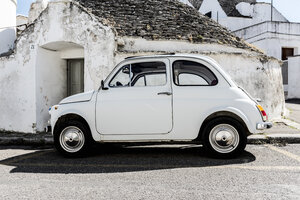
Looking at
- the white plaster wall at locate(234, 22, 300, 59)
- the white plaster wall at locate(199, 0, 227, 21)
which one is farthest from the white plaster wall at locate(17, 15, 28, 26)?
the white plaster wall at locate(199, 0, 227, 21)

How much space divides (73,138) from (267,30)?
21.4 m

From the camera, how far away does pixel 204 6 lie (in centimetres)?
3130

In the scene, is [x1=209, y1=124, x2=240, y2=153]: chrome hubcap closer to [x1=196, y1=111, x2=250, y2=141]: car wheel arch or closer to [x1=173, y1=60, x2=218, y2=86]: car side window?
[x1=196, y1=111, x2=250, y2=141]: car wheel arch

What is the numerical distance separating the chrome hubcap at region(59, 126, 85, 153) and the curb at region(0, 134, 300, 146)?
7.25ft

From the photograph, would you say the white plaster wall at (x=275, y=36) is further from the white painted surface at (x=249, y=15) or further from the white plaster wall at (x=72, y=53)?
the white plaster wall at (x=72, y=53)

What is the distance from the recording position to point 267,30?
23.1 meters

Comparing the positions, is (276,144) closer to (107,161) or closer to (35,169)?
(107,161)

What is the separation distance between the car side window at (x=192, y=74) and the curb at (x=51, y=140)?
248 cm

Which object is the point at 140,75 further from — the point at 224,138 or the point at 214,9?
the point at 214,9

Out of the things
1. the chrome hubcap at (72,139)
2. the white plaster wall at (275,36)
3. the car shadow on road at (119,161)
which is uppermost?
the white plaster wall at (275,36)

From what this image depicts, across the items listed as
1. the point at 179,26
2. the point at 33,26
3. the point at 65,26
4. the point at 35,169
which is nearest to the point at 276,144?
the point at 35,169

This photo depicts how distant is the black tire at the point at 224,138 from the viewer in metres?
5.24

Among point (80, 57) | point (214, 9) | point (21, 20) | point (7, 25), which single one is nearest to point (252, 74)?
point (80, 57)

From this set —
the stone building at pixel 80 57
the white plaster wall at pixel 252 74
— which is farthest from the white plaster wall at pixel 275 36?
the white plaster wall at pixel 252 74
